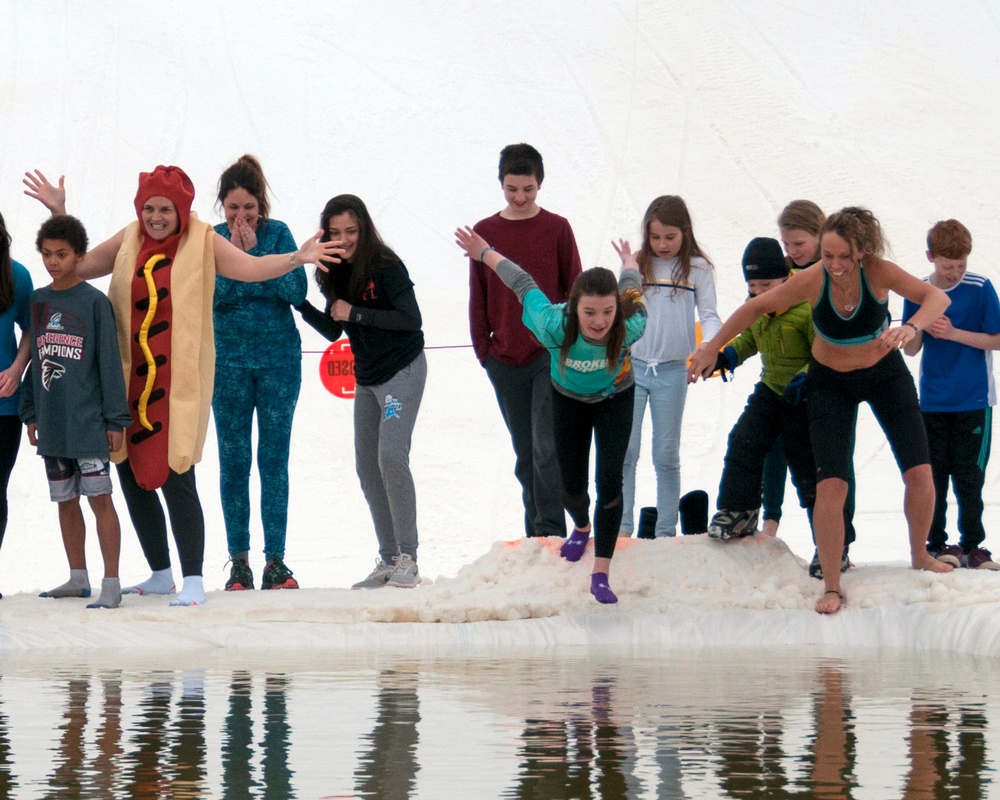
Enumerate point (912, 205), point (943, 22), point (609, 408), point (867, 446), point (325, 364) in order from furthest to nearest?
Answer: point (943, 22)
point (912, 205)
point (325, 364)
point (867, 446)
point (609, 408)

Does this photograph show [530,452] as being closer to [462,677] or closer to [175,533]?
[175,533]

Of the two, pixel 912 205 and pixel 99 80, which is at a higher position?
pixel 99 80

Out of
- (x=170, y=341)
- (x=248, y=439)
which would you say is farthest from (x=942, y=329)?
(x=170, y=341)

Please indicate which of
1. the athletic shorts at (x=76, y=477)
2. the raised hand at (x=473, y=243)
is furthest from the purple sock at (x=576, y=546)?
the athletic shorts at (x=76, y=477)

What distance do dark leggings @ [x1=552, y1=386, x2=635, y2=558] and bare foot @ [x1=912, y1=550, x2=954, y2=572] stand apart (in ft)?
3.53

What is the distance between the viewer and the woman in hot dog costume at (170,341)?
5.37 metres

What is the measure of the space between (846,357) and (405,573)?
185 cm

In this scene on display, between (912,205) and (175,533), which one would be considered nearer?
(175,533)

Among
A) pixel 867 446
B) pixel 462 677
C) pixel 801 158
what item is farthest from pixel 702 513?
pixel 801 158

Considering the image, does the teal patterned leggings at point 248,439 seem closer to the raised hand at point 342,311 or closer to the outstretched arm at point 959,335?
the raised hand at point 342,311

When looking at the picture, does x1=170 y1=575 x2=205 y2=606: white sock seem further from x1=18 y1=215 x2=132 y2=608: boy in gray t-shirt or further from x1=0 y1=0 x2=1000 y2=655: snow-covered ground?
x1=18 y1=215 x2=132 y2=608: boy in gray t-shirt

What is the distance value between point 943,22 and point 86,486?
18741 mm

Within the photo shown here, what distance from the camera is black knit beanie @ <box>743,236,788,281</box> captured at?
558 cm

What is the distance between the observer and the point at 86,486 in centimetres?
530
